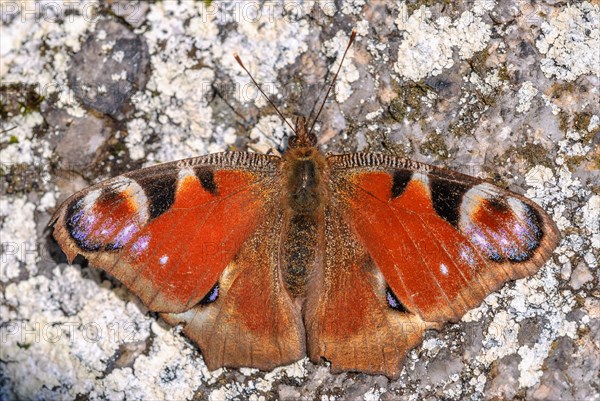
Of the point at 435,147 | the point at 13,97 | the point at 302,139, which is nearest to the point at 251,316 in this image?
the point at 302,139

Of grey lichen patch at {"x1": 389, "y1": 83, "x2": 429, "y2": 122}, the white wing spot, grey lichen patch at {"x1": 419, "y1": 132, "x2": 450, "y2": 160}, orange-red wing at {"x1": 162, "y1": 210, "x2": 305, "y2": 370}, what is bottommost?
orange-red wing at {"x1": 162, "y1": 210, "x2": 305, "y2": 370}

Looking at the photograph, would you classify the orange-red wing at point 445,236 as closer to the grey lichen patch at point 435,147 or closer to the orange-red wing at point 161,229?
the grey lichen patch at point 435,147

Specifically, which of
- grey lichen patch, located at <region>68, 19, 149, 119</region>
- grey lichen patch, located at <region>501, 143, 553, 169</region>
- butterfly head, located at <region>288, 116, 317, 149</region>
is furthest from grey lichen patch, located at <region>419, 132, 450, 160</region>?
grey lichen patch, located at <region>68, 19, 149, 119</region>

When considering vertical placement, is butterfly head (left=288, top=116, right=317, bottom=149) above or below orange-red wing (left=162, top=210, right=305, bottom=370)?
above

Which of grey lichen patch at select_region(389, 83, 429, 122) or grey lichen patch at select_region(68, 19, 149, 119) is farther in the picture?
grey lichen patch at select_region(68, 19, 149, 119)

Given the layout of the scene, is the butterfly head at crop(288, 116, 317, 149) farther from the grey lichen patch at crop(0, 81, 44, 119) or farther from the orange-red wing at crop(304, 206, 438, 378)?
the grey lichen patch at crop(0, 81, 44, 119)

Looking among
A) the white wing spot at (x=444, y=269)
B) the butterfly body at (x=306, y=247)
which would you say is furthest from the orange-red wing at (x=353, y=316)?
the white wing spot at (x=444, y=269)

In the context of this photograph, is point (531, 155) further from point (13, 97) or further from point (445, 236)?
point (13, 97)
